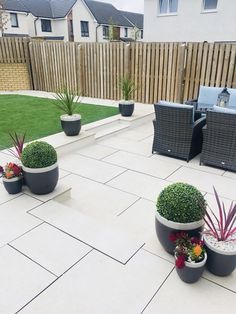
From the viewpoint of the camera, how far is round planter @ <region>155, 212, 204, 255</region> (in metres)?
1.93

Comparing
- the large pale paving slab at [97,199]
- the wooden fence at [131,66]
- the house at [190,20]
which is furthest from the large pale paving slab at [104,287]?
the house at [190,20]

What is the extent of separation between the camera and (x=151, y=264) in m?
2.01

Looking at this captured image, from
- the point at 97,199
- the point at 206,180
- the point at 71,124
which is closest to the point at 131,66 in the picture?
the point at 71,124

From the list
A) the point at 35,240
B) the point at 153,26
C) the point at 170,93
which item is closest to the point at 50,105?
the point at 170,93

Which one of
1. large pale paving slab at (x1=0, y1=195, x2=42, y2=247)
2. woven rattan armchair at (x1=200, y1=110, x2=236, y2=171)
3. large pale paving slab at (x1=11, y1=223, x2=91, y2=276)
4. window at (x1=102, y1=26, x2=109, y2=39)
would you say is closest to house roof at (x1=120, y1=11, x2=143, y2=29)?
window at (x1=102, y1=26, x2=109, y2=39)

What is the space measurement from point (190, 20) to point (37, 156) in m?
13.4

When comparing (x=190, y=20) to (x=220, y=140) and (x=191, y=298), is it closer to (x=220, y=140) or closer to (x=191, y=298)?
(x=220, y=140)

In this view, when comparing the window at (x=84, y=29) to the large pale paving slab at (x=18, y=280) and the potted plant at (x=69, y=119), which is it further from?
the large pale paving slab at (x=18, y=280)

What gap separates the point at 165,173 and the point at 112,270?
2116mm

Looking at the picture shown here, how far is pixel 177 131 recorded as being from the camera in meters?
4.12

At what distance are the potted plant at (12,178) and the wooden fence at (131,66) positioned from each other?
5328 mm

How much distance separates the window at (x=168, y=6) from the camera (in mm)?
13805

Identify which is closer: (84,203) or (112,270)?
(112,270)

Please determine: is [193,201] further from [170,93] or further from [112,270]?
[170,93]
